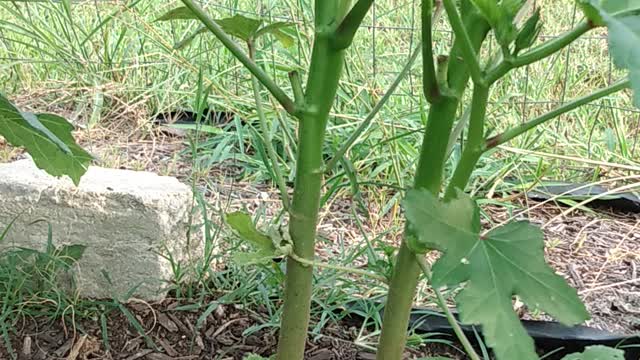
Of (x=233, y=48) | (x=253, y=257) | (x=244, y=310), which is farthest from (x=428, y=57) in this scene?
(x=244, y=310)

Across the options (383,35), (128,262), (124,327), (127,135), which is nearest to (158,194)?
(128,262)

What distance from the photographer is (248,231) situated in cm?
92

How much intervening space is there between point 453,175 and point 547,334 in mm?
835

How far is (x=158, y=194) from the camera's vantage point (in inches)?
61.5

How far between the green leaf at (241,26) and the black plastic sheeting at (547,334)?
70 centimetres

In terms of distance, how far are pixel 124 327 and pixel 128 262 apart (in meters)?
0.13

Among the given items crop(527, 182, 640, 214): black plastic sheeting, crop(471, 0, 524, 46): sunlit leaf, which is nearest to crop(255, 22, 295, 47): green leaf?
crop(471, 0, 524, 46): sunlit leaf

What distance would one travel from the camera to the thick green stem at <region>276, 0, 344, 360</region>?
0.85 meters

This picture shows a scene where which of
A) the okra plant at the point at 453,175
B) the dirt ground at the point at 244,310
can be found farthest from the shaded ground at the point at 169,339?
the okra plant at the point at 453,175

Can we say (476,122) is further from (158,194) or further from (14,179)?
(14,179)

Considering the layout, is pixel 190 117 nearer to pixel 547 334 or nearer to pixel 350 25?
pixel 547 334

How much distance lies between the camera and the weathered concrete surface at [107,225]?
61.5 inches

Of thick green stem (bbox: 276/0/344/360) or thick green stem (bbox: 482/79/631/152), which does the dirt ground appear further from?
thick green stem (bbox: 482/79/631/152)

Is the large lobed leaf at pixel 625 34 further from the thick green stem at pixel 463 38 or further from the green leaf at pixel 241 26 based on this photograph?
the green leaf at pixel 241 26
